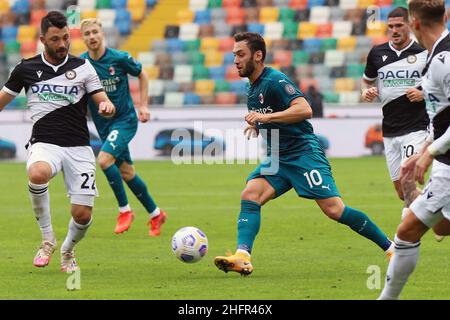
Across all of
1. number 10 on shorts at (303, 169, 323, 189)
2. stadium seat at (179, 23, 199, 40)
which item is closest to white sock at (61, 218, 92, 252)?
number 10 on shorts at (303, 169, 323, 189)

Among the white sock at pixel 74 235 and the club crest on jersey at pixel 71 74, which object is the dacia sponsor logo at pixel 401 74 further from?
the white sock at pixel 74 235

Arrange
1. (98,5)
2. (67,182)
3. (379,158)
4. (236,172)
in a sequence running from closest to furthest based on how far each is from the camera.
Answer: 1. (67,182)
2. (236,172)
3. (379,158)
4. (98,5)

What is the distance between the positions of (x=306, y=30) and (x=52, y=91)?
939 inches

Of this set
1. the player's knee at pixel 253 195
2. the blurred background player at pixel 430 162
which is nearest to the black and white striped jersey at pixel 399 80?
the player's knee at pixel 253 195

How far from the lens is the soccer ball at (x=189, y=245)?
361 inches

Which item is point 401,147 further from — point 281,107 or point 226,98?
point 226,98

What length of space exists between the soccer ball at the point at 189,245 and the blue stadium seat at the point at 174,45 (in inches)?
932

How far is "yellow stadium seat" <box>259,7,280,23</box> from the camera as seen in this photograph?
3275 cm

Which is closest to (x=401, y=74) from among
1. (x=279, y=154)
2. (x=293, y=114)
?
(x=279, y=154)

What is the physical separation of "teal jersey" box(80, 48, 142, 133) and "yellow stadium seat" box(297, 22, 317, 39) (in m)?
19.7

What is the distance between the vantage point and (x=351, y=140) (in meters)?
26.5

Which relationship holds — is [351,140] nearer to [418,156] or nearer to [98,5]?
[98,5]
